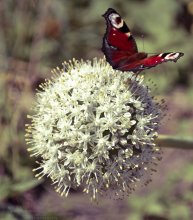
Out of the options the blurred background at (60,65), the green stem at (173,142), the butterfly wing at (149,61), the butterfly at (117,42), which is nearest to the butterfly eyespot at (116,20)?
the butterfly at (117,42)

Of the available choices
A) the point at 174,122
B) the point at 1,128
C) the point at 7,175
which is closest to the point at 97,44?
the point at 174,122

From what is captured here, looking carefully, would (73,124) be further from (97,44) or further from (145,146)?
(97,44)

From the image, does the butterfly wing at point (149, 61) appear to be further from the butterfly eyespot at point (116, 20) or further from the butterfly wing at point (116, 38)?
the butterfly eyespot at point (116, 20)

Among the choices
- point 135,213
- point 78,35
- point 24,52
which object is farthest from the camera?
point 78,35

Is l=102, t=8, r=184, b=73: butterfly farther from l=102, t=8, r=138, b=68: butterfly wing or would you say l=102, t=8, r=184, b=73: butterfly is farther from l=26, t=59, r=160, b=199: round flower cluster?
l=26, t=59, r=160, b=199: round flower cluster

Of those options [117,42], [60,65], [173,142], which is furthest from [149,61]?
[60,65]

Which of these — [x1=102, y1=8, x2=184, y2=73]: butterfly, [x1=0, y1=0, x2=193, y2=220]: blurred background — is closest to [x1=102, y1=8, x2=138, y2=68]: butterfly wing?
[x1=102, y1=8, x2=184, y2=73]: butterfly

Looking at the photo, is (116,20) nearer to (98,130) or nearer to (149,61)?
(149,61)
